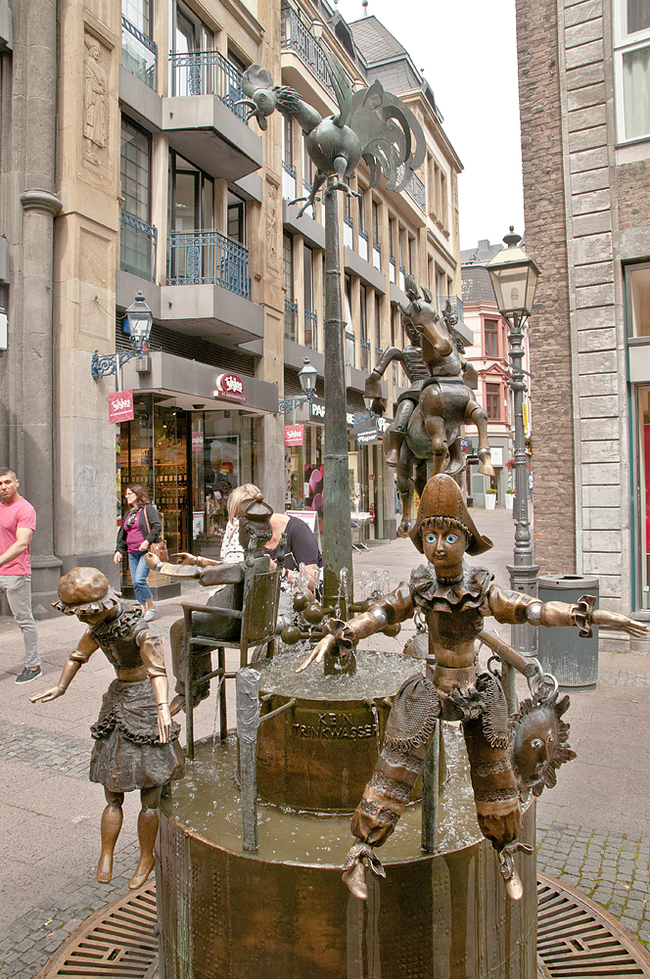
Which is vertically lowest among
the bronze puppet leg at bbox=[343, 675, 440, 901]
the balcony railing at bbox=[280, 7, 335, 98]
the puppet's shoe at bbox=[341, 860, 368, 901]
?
the puppet's shoe at bbox=[341, 860, 368, 901]

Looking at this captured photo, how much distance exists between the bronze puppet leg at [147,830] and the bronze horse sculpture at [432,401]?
1826mm

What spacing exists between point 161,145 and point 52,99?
2765mm

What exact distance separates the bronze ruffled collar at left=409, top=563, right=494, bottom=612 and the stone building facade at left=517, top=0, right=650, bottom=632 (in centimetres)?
750

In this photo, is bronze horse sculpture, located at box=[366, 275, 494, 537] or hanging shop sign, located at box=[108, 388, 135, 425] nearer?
bronze horse sculpture, located at box=[366, 275, 494, 537]

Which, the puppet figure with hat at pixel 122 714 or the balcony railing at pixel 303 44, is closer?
the puppet figure with hat at pixel 122 714

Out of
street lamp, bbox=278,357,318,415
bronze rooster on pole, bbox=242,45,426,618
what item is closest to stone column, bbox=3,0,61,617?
street lamp, bbox=278,357,318,415

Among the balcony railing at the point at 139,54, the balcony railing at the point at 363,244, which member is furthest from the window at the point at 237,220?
the balcony railing at the point at 363,244

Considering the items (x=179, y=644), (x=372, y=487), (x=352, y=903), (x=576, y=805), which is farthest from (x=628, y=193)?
(x=372, y=487)

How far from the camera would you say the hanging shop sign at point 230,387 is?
13703 mm

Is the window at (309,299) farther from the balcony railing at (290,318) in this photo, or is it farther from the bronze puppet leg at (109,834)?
the bronze puppet leg at (109,834)

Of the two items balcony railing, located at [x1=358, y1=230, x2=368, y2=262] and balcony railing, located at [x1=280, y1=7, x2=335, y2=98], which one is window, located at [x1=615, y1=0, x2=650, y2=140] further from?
balcony railing, located at [x1=358, y1=230, x2=368, y2=262]

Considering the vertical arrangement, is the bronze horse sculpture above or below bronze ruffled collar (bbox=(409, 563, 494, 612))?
above

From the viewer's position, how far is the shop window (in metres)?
9.38

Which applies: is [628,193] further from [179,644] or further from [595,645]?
[179,644]
